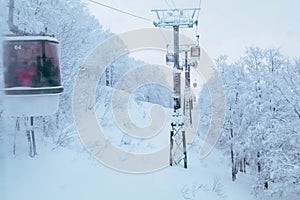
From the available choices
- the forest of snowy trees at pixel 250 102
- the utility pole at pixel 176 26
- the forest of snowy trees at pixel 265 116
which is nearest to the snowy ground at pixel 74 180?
the forest of snowy trees at pixel 250 102

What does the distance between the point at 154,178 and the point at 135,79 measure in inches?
1021

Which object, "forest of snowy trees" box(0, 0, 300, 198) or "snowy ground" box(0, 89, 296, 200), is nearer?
"snowy ground" box(0, 89, 296, 200)

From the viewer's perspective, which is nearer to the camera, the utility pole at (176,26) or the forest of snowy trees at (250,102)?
the forest of snowy trees at (250,102)

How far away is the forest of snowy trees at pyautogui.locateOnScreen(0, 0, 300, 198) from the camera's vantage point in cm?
853

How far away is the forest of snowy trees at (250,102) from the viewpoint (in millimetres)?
8531

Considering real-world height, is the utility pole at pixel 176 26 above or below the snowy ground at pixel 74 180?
above

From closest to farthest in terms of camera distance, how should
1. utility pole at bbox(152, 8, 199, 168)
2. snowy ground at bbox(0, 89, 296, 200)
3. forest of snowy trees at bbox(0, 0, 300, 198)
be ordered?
1. snowy ground at bbox(0, 89, 296, 200)
2. forest of snowy trees at bbox(0, 0, 300, 198)
3. utility pole at bbox(152, 8, 199, 168)

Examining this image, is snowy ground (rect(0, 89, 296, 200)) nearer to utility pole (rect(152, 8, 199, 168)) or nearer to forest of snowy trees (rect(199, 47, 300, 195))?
utility pole (rect(152, 8, 199, 168))

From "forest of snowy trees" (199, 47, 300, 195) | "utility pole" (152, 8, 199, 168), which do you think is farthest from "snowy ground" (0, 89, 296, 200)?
"forest of snowy trees" (199, 47, 300, 195)

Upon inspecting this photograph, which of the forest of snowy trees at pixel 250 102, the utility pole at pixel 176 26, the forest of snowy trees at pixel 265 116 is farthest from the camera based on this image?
the forest of snowy trees at pixel 265 116

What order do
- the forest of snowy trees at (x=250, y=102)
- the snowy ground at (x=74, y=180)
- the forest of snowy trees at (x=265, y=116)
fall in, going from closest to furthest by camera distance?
the snowy ground at (x=74, y=180) < the forest of snowy trees at (x=250, y=102) < the forest of snowy trees at (x=265, y=116)

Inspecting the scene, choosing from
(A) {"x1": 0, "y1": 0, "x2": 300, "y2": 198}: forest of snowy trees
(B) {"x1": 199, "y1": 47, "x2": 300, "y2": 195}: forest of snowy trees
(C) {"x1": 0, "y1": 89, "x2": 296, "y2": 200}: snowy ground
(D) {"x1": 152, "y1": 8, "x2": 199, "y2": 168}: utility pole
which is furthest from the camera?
(B) {"x1": 199, "y1": 47, "x2": 300, "y2": 195}: forest of snowy trees

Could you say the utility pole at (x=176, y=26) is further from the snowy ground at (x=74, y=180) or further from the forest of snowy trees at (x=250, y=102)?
the forest of snowy trees at (x=250, y=102)

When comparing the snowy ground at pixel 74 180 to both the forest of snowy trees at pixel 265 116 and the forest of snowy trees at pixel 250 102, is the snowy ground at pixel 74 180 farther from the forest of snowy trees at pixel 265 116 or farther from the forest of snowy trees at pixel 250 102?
the forest of snowy trees at pixel 265 116
